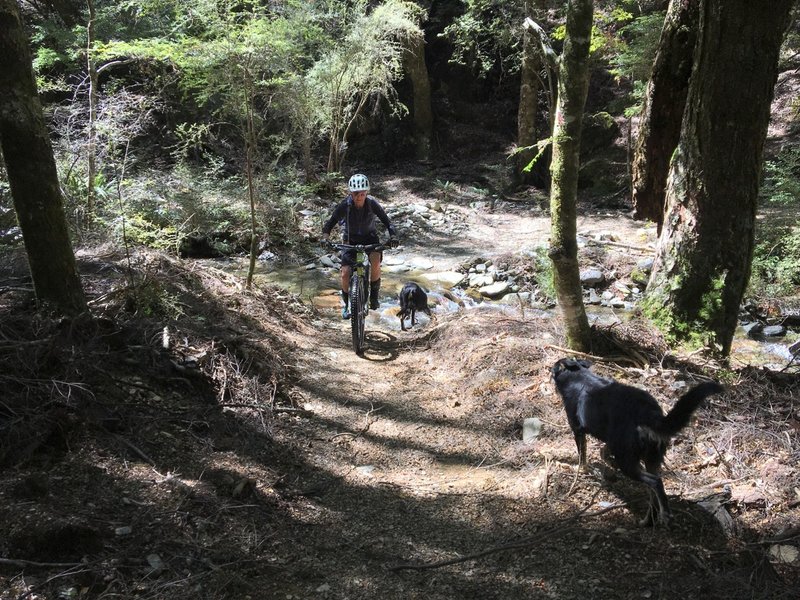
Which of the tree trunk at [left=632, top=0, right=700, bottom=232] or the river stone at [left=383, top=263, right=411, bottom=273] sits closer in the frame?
the tree trunk at [left=632, top=0, right=700, bottom=232]

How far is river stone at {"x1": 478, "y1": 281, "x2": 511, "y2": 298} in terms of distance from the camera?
9570 mm

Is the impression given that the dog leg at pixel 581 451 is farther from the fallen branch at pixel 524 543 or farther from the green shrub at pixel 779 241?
the green shrub at pixel 779 241

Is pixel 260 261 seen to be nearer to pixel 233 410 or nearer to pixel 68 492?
pixel 233 410

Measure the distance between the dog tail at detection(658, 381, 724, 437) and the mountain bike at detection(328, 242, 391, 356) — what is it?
404 centimetres

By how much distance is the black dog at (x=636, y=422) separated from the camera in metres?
2.40

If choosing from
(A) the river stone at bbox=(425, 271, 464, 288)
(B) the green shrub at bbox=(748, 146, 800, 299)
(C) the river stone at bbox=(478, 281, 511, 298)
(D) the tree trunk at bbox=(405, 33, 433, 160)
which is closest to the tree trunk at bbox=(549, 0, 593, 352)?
(C) the river stone at bbox=(478, 281, 511, 298)

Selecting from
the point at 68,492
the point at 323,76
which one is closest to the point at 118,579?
the point at 68,492

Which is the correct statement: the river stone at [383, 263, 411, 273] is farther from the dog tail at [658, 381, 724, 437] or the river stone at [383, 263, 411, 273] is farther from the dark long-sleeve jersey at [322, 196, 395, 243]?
the dog tail at [658, 381, 724, 437]

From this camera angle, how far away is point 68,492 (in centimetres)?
256

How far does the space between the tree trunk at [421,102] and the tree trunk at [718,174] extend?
15816mm

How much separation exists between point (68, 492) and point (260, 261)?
9.45 metres

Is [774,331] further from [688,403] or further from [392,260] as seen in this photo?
A: [392,260]

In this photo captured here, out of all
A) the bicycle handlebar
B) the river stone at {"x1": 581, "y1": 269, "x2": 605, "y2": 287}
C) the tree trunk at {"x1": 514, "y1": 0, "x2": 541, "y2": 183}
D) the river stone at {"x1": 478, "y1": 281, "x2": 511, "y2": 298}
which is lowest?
the river stone at {"x1": 478, "y1": 281, "x2": 511, "y2": 298}

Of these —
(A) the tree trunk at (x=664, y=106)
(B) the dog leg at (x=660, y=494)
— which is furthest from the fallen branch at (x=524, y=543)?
(A) the tree trunk at (x=664, y=106)
